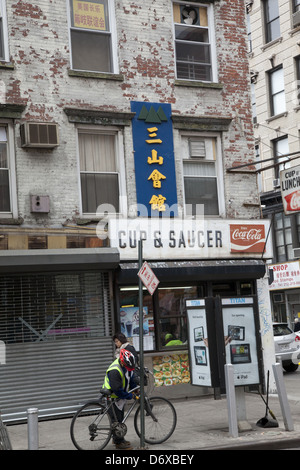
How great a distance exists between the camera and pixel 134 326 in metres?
15.7

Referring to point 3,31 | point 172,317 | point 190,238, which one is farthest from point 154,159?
point 3,31

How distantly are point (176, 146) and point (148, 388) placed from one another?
5.62m

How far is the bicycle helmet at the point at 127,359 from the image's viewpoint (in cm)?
1038

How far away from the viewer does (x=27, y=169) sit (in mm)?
14977

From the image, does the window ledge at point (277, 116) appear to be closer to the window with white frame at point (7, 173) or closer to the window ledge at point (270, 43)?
the window ledge at point (270, 43)

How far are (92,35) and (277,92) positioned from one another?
65.0 ft

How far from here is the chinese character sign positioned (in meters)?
16.2

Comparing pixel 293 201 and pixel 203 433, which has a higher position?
pixel 293 201

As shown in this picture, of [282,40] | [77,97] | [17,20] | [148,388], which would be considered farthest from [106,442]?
[282,40]

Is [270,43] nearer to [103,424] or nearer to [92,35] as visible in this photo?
[92,35]

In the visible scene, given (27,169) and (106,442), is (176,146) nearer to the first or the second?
(27,169)

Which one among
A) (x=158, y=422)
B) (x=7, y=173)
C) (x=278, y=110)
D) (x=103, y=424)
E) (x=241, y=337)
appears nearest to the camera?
(x=103, y=424)

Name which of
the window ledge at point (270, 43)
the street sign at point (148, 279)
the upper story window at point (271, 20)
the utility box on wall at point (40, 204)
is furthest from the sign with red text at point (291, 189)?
the upper story window at point (271, 20)

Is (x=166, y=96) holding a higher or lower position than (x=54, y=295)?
higher
